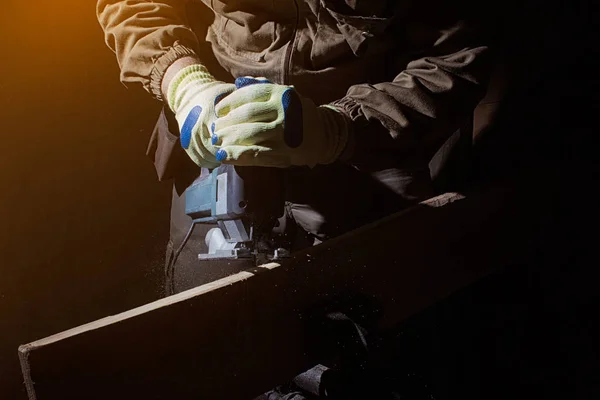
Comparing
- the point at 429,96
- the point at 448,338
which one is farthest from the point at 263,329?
the point at 448,338

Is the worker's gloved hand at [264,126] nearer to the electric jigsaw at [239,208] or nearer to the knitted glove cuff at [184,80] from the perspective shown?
the electric jigsaw at [239,208]

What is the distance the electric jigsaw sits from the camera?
39.0 inches

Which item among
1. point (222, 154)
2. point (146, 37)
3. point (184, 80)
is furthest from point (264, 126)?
point (146, 37)

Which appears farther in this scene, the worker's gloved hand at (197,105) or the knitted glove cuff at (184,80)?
the knitted glove cuff at (184,80)

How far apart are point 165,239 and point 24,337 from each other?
2.12 ft

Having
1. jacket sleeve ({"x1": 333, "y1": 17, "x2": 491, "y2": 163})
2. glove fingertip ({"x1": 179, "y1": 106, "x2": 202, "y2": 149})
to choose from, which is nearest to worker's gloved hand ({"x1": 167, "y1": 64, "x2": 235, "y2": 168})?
glove fingertip ({"x1": 179, "y1": 106, "x2": 202, "y2": 149})

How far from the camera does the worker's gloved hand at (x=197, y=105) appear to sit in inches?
38.8

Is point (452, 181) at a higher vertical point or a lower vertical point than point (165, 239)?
higher

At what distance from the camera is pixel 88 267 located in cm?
202

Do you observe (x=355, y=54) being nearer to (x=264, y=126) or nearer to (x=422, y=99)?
(x=422, y=99)

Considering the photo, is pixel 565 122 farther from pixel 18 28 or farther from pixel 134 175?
pixel 18 28

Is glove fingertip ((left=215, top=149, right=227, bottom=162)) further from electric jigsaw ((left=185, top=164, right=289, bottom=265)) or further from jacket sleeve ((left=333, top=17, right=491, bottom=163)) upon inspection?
jacket sleeve ((left=333, top=17, right=491, bottom=163))

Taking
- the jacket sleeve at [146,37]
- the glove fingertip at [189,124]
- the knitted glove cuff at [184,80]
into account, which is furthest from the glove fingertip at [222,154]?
the jacket sleeve at [146,37]

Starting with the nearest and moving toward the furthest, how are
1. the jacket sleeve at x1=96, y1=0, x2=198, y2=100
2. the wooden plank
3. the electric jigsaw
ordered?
the wooden plank → the electric jigsaw → the jacket sleeve at x1=96, y1=0, x2=198, y2=100
